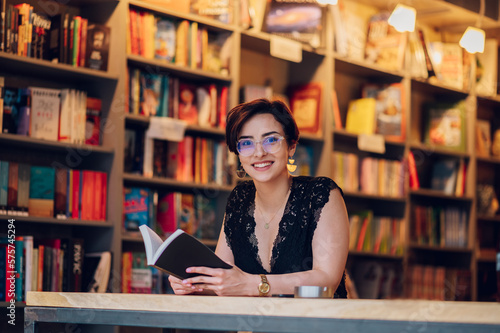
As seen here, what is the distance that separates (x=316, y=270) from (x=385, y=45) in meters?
3.03

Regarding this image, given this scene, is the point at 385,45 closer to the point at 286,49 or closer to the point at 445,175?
the point at 286,49

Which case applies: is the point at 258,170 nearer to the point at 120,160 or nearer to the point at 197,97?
the point at 120,160

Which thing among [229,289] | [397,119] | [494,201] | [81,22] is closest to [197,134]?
[81,22]

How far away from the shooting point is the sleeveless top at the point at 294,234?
2.49 m

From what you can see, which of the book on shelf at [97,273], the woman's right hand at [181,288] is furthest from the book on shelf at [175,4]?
the woman's right hand at [181,288]

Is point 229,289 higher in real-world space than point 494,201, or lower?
lower

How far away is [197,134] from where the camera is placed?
4.09 metres

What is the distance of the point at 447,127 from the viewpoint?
547cm

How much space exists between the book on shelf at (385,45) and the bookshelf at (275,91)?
0.25 feet

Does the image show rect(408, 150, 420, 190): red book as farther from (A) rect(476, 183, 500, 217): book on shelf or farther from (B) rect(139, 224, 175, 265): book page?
(B) rect(139, 224, 175, 265): book page

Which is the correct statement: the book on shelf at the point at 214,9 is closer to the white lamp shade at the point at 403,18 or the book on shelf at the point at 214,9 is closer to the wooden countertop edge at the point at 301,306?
the white lamp shade at the point at 403,18

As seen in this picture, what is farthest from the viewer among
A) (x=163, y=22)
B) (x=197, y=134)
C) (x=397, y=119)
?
(x=397, y=119)

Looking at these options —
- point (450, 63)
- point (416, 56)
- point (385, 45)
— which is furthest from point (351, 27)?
point (450, 63)

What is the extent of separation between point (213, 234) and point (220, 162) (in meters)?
0.41
